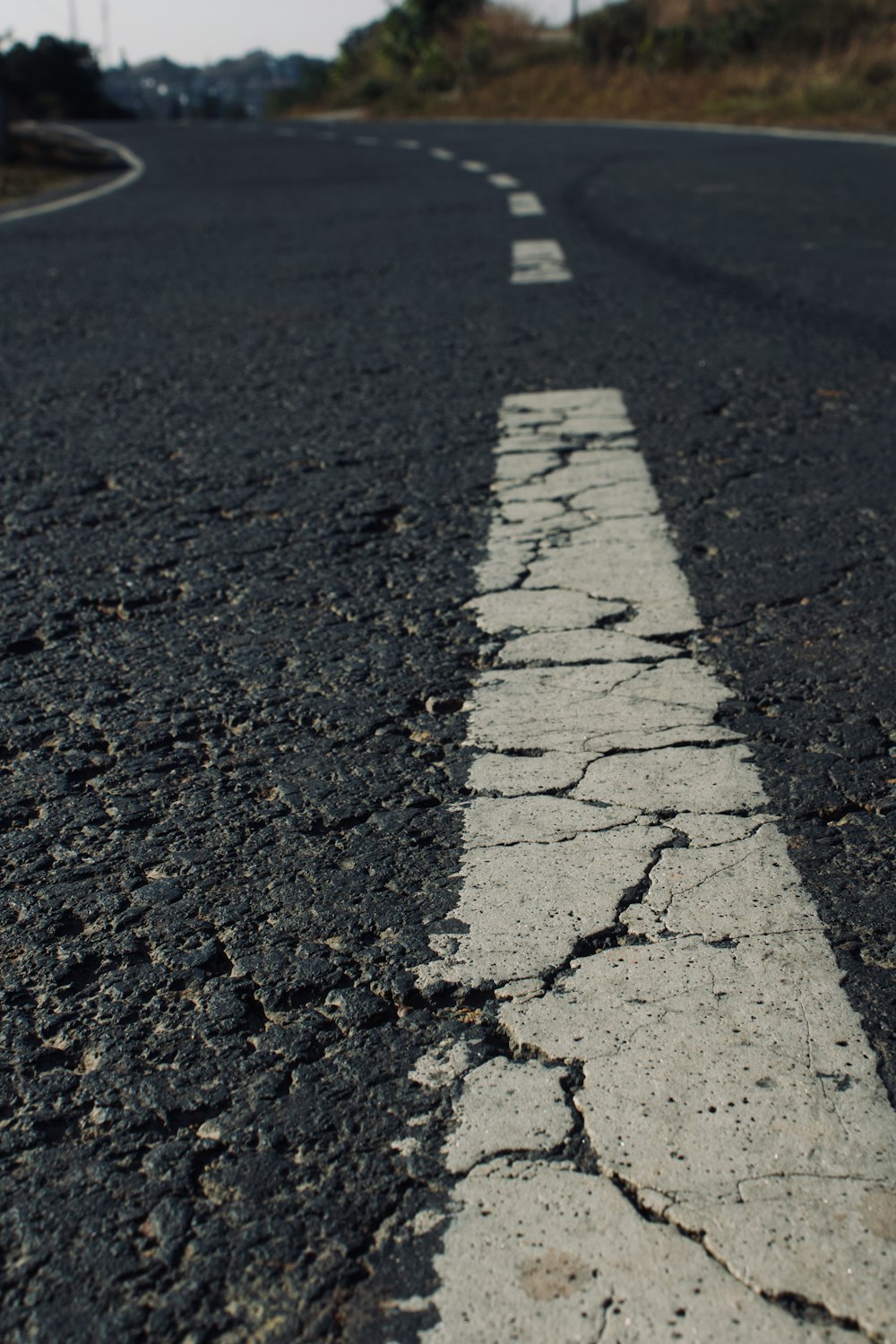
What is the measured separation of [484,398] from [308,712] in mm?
2006

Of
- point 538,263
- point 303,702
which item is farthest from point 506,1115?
point 538,263

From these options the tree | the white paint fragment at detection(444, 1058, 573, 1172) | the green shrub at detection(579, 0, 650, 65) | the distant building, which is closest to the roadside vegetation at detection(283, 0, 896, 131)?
the green shrub at detection(579, 0, 650, 65)

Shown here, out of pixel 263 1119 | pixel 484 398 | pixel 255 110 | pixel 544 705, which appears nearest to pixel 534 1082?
pixel 263 1119

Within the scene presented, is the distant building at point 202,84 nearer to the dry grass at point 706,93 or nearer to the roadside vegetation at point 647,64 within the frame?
the roadside vegetation at point 647,64

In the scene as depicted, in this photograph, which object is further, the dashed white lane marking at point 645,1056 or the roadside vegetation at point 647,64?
the roadside vegetation at point 647,64

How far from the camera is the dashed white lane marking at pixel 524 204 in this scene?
25.6ft

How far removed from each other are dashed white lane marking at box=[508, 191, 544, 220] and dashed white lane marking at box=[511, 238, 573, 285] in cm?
122

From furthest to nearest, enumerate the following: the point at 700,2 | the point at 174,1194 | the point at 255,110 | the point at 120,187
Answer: the point at 255,110
the point at 700,2
the point at 120,187
the point at 174,1194

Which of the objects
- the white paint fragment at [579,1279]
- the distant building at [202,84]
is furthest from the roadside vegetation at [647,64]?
the distant building at [202,84]

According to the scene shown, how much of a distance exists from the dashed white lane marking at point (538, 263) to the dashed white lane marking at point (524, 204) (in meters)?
1.22

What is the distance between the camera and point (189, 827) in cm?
166

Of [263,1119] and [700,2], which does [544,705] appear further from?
[700,2]

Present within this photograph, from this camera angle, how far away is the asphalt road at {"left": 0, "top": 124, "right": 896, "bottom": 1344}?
1.10 metres

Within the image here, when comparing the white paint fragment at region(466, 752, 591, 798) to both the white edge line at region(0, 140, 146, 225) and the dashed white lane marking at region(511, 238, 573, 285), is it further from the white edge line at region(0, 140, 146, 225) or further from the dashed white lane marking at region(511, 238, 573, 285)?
the white edge line at region(0, 140, 146, 225)
